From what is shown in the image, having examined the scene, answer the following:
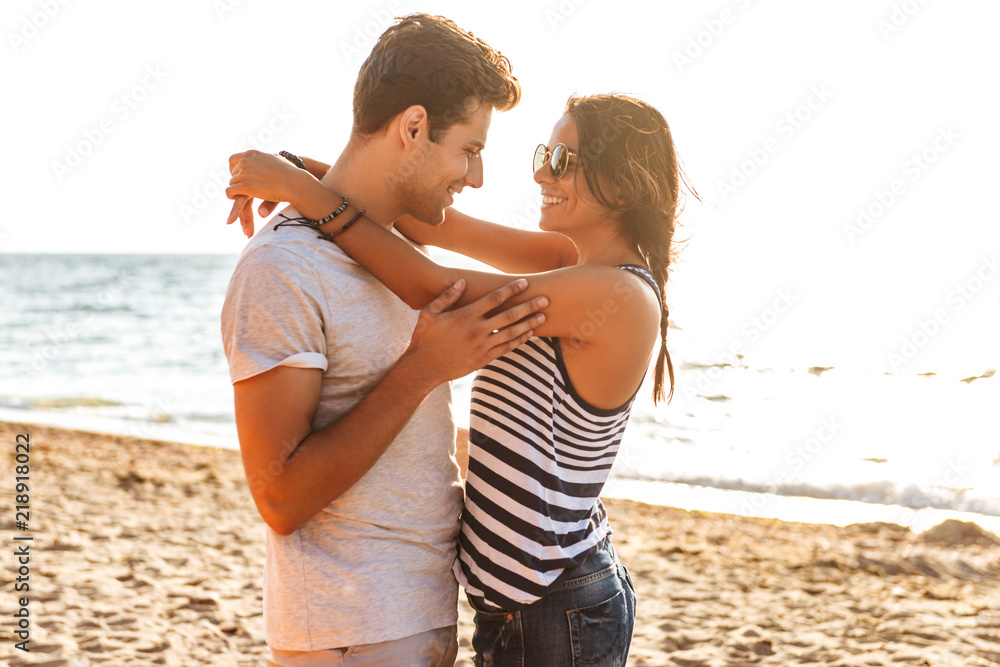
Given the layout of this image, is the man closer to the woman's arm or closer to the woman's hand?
the woman's hand

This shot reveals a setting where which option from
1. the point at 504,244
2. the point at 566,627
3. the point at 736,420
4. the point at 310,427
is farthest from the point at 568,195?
the point at 736,420

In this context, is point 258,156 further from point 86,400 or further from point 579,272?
point 86,400

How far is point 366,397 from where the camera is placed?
180cm

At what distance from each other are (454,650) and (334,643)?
37cm

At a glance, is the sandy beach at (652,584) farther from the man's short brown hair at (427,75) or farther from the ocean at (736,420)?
the man's short brown hair at (427,75)

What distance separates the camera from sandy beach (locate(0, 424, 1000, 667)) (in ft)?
14.7

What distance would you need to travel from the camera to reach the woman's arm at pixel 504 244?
290 centimetres

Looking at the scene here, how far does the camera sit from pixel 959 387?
16109 mm

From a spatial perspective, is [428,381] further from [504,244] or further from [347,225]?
[504,244]

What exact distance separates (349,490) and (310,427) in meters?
0.20

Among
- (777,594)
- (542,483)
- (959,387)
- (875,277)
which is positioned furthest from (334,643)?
(875,277)

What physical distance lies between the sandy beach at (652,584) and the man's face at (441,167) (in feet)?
10.2

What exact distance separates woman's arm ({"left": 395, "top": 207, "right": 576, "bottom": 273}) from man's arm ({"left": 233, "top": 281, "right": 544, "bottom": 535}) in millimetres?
1095

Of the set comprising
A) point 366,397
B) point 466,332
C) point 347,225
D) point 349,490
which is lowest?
point 349,490
